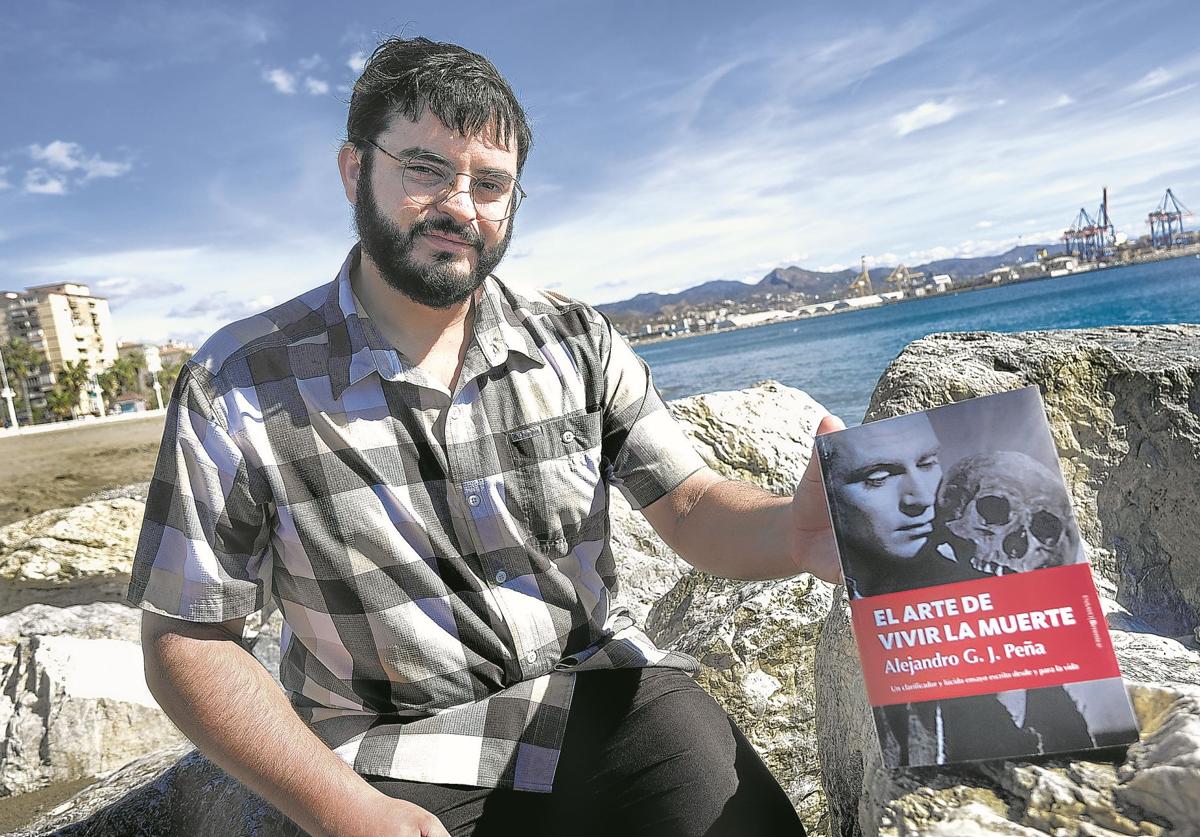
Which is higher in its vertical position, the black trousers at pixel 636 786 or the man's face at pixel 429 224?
the man's face at pixel 429 224

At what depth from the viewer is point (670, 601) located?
12.7ft

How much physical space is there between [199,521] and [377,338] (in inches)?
24.4

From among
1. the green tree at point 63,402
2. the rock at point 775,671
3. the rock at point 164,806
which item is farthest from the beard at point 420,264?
the green tree at point 63,402

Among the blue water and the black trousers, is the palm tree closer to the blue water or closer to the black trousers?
the blue water

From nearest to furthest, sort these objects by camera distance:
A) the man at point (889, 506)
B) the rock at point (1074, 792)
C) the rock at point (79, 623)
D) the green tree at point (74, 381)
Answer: the rock at point (1074, 792) → the man at point (889, 506) → the rock at point (79, 623) → the green tree at point (74, 381)

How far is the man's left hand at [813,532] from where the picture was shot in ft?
6.10

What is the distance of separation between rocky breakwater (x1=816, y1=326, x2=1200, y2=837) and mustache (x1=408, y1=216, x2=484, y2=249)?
1366mm

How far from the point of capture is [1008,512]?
4.33ft

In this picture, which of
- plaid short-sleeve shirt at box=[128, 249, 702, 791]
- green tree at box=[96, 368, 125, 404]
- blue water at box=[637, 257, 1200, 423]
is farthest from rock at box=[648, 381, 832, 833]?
green tree at box=[96, 368, 125, 404]

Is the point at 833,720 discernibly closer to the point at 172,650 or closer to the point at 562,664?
the point at 562,664

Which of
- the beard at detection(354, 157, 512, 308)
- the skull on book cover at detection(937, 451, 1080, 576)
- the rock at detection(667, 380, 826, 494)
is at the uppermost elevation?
the beard at detection(354, 157, 512, 308)

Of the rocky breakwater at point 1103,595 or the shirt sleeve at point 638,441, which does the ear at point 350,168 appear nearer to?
the shirt sleeve at point 638,441

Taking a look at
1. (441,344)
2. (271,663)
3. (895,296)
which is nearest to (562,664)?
(441,344)

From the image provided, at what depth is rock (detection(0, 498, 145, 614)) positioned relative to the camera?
A: 6227 mm
